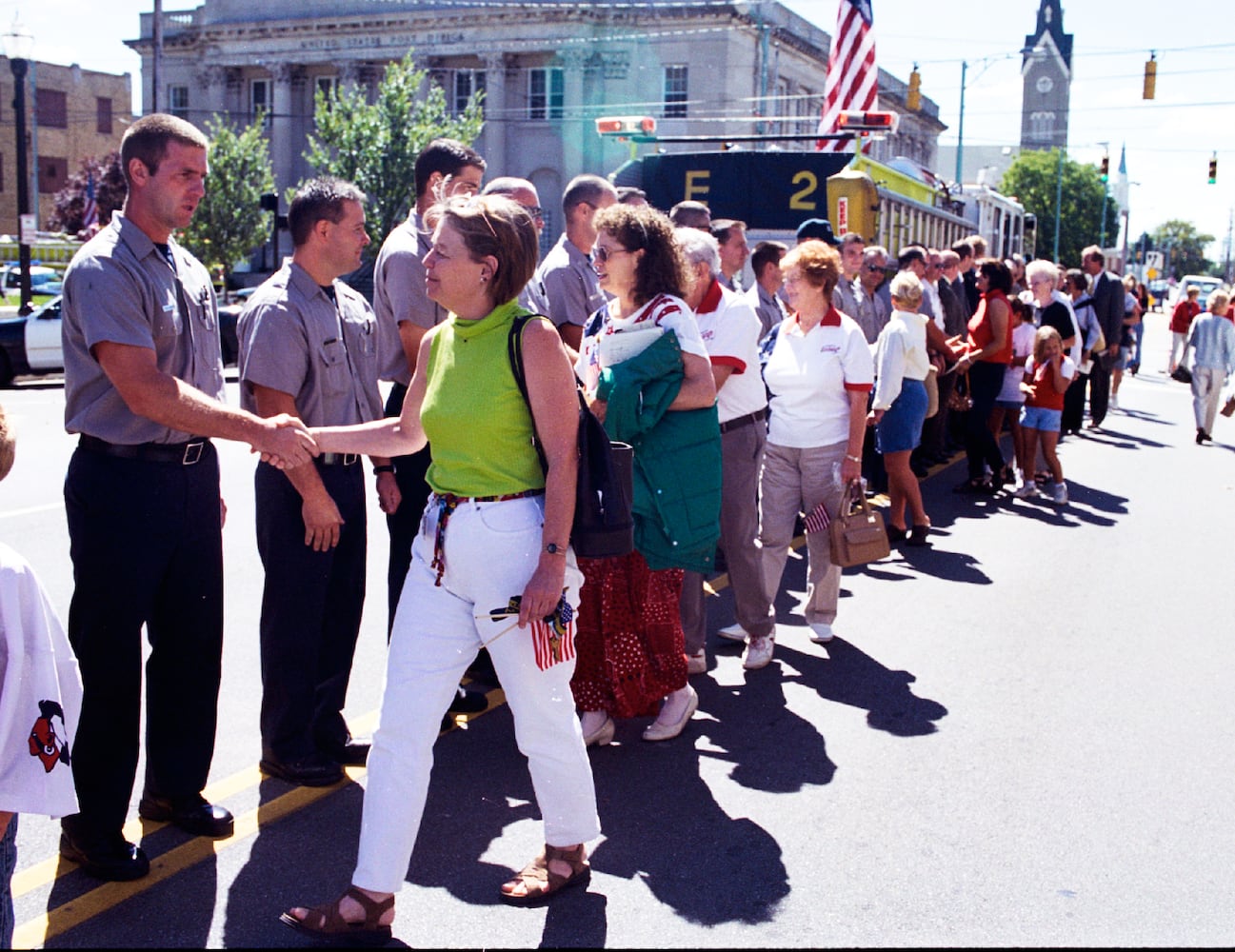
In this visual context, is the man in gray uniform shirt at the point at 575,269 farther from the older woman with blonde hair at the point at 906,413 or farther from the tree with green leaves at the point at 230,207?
the tree with green leaves at the point at 230,207

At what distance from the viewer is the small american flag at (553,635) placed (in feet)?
11.3

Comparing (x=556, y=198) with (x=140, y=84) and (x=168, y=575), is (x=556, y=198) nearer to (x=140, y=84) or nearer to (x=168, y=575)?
(x=140, y=84)

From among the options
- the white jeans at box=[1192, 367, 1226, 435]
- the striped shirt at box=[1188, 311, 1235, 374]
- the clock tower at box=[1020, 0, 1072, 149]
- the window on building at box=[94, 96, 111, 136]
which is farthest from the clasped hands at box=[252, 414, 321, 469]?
the clock tower at box=[1020, 0, 1072, 149]

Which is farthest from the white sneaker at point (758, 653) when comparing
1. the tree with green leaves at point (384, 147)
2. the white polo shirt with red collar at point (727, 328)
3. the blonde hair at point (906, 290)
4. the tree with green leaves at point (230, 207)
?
the tree with green leaves at point (230, 207)

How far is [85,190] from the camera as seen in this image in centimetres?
4997

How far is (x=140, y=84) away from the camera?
59375mm

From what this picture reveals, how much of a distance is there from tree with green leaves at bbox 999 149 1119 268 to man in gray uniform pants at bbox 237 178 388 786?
85998 mm

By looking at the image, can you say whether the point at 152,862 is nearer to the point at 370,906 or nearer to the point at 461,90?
the point at 370,906

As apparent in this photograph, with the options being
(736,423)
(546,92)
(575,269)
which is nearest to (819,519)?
(736,423)

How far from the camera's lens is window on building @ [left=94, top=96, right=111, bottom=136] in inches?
2564

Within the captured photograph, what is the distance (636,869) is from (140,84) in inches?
2466

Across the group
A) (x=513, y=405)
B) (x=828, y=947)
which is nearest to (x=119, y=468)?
(x=513, y=405)

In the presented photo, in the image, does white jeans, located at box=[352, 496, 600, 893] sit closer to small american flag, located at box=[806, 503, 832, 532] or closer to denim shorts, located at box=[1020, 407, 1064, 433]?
small american flag, located at box=[806, 503, 832, 532]

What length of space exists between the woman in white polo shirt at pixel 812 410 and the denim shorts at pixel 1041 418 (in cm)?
537
